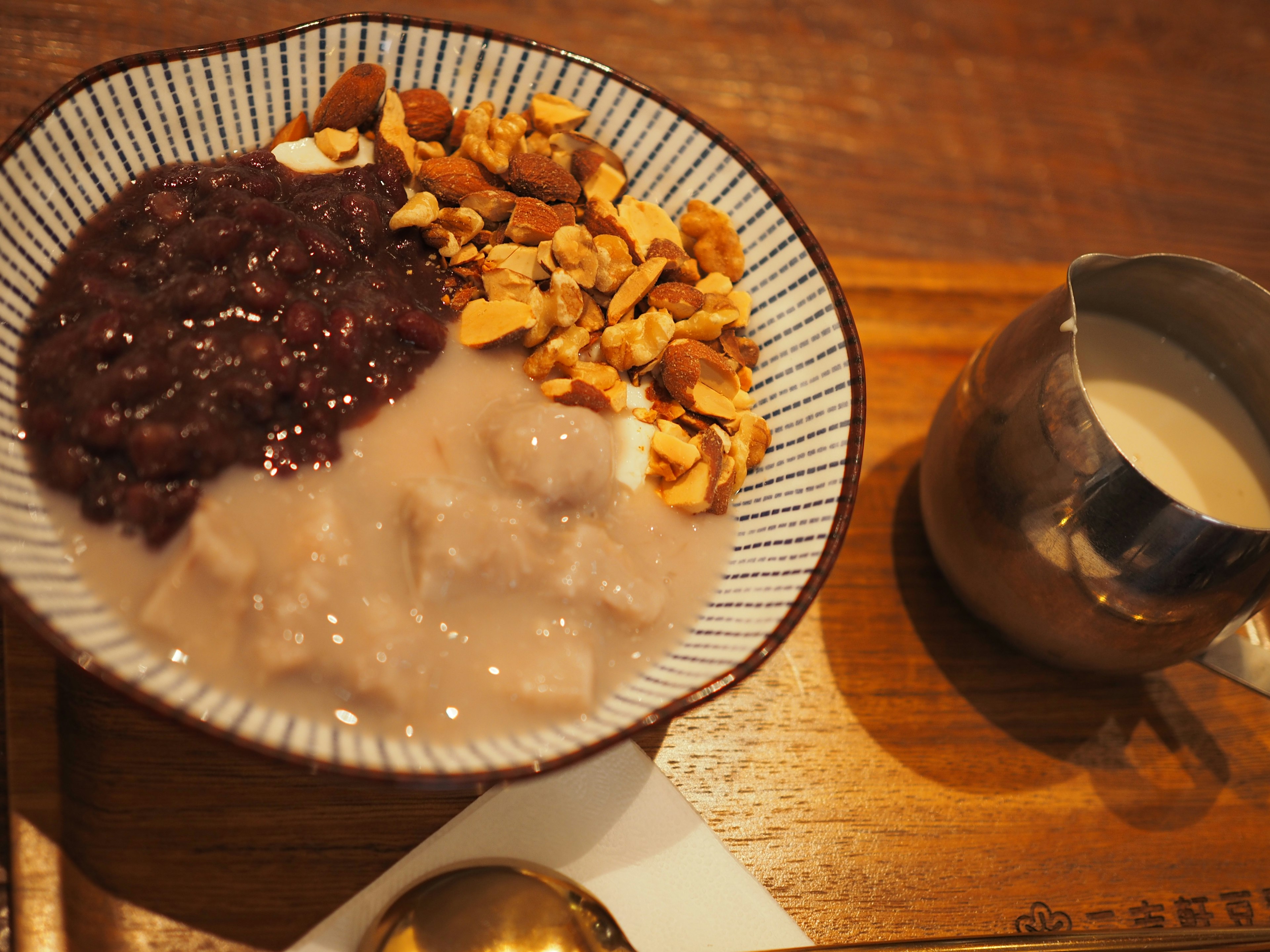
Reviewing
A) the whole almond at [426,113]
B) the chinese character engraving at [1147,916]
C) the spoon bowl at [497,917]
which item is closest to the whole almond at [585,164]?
the whole almond at [426,113]

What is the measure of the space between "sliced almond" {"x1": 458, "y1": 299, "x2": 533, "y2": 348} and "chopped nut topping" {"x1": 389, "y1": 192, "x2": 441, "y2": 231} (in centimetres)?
17

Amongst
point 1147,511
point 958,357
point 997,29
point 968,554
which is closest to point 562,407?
point 968,554

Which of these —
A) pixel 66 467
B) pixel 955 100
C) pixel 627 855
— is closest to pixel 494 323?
pixel 66 467

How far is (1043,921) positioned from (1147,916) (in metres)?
0.18

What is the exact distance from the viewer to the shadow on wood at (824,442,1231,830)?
150 centimetres

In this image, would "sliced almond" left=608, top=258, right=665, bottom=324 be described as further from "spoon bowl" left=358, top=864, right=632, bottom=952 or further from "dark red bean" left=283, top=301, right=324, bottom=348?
"spoon bowl" left=358, top=864, right=632, bottom=952

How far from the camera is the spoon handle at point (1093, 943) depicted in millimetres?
1222

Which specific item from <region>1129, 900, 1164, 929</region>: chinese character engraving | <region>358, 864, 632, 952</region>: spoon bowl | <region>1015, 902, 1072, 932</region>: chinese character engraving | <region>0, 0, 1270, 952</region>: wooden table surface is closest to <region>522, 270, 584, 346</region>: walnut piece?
<region>0, 0, 1270, 952</region>: wooden table surface

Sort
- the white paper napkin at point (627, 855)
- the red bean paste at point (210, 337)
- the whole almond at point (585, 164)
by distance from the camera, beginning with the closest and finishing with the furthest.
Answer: the red bean paste at point (210, 337) → the white paper napkin at point (627, 855) → the whole almond at point (585, 164)

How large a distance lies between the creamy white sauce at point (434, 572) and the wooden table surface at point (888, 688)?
137 mm

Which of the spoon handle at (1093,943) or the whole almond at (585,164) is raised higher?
the whole almond at (585,164)

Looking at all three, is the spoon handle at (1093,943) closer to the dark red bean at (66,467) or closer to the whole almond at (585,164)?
the dark red bean at (66,467)

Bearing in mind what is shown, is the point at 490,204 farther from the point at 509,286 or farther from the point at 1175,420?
the point at 1175,420

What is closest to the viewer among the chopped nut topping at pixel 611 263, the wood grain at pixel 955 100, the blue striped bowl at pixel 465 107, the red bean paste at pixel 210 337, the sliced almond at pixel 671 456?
the blue striped bowl at pixel 465 107
